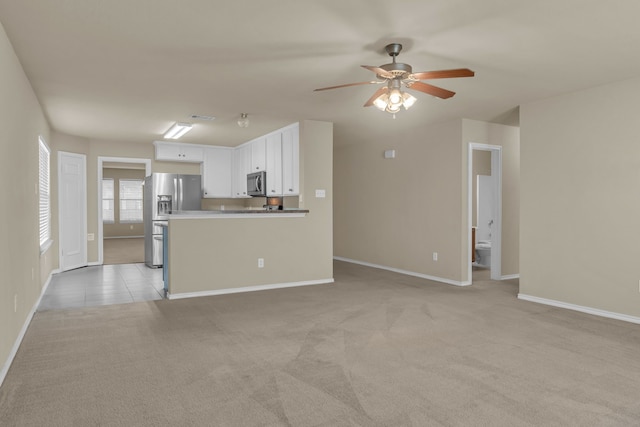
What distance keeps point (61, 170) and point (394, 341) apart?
6206 mm

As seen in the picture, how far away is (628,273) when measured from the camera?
13.3ft

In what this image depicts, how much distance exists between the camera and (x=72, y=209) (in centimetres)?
718

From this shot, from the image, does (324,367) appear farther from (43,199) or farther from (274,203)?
(274,203)

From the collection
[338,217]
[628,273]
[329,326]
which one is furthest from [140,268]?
[628,273]

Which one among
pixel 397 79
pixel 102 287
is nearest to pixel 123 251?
pixel 102 287

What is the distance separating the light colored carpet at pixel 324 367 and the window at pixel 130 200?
32.5 ft

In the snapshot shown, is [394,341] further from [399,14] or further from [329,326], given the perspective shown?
[399,14]

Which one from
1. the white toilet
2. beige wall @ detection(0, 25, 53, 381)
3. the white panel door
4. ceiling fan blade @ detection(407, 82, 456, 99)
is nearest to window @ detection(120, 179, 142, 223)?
the white panel door

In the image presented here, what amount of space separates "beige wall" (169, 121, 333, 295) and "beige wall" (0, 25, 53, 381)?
4.66ft

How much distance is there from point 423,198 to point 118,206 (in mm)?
10707

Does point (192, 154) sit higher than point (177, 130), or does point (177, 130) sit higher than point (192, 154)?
point (177, 130)

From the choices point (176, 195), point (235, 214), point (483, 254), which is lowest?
point (483, 254)

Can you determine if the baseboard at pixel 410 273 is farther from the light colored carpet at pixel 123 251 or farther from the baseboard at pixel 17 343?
the baseboard at pixel 17 343

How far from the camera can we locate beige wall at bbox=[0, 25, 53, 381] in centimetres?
282
